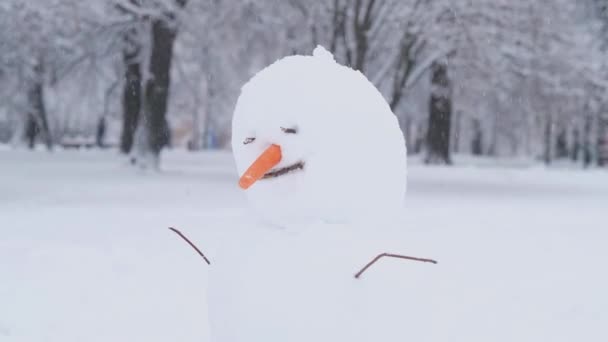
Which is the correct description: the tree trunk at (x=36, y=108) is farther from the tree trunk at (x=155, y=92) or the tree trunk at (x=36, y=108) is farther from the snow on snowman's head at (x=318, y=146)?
the snow on snowman's head at (x=318, y=146)

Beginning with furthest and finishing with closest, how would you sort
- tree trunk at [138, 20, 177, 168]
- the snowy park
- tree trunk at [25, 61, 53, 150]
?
tree trunk at [25, 61, 53, 150] < tree trunk at [138, 20, 177, 168] < the snowy park

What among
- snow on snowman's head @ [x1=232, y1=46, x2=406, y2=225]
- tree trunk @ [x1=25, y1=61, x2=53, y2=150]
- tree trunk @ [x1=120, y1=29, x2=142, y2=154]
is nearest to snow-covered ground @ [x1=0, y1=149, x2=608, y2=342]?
snow on snowman's head @ [x1=232, y1=46, x2=406, y2=225]

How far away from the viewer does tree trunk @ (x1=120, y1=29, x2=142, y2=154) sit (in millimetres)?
17953

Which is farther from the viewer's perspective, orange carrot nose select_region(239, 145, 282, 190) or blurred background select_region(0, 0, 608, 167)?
blurred background select_region(0, 0, 608, 167)

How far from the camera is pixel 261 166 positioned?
2.31 m

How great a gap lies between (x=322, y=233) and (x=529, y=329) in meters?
2.49

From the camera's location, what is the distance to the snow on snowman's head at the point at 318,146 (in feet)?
7.84

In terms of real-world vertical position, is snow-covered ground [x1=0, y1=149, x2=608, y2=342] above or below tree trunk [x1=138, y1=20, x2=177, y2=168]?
below

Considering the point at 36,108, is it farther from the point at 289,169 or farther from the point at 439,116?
the point at 289,169

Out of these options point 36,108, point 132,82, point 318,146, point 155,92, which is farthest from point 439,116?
point 318,146

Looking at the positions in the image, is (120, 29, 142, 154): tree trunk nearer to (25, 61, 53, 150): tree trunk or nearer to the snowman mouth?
(25, 61, 53, 150): tree trunk

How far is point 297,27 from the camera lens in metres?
15.1

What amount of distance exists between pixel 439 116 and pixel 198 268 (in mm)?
17218

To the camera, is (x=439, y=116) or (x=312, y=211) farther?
(x=439, y=116)
